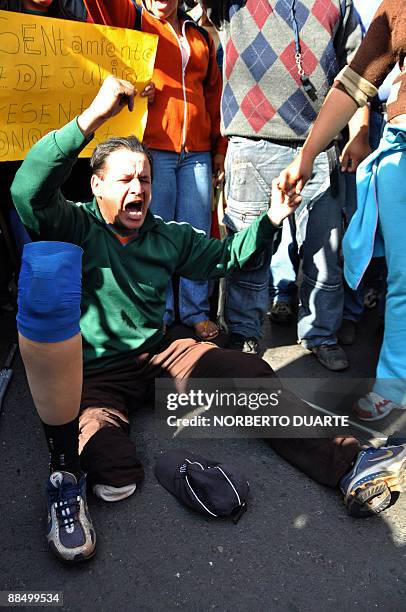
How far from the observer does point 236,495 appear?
1.91 meters

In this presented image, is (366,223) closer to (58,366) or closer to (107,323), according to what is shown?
(107,323)

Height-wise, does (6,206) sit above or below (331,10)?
below

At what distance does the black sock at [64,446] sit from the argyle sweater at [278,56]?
170 centimetres

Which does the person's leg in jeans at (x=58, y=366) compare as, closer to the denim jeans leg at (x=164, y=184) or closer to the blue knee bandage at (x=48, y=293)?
the blue knee bandage at (x=48, y=293)

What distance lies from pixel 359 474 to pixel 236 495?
42cm

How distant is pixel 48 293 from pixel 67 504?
2.22ft

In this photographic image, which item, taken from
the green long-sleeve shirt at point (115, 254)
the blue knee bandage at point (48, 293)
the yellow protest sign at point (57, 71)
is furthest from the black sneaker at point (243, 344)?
the blue knee bandage at point (48, 293)

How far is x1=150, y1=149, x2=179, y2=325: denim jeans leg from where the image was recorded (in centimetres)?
299

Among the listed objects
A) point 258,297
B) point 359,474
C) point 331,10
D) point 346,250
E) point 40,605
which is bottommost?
point 40,605

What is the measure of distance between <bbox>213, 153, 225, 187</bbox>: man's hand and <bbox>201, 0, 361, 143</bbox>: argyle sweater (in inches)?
19.3

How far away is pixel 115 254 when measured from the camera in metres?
2.27

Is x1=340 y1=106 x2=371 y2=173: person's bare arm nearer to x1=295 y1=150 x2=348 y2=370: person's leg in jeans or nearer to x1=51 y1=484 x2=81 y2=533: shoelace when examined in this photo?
x1=295 y1=150 x2=348 y2=370: person's leg in jeans

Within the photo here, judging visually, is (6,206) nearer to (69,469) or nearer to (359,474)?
(69,469)

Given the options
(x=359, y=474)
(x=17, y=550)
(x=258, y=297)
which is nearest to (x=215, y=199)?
(x=258, y=297)
